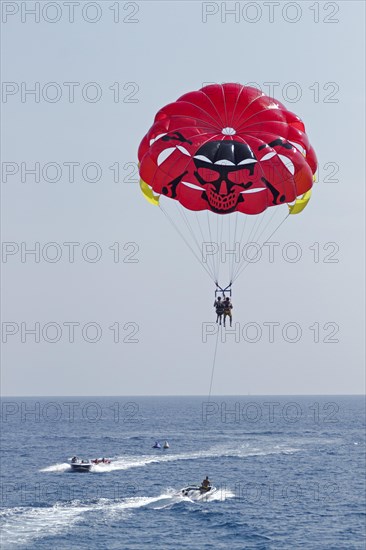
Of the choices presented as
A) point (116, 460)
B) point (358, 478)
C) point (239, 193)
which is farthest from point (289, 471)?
point (239, 193)

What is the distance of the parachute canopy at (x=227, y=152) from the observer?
34469mm

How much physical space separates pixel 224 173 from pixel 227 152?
1097 millimetres

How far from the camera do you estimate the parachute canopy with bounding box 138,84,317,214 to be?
34469 millimetres

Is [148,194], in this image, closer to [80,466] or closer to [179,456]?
A: [80,466]

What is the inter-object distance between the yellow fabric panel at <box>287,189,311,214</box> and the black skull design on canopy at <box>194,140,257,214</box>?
2.22m

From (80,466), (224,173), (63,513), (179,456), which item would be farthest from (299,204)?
(179,456)

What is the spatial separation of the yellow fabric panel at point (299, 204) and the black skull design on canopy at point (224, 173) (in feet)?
7.29

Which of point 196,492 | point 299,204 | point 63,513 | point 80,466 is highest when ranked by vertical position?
point 299,204

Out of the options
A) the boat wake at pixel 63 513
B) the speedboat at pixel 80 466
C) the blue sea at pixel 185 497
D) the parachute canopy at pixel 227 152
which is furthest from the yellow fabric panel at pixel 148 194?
the speedboat at pixel 80 466

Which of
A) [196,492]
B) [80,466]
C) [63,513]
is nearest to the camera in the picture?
[63,513]

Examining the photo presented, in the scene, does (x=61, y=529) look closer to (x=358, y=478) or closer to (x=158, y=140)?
(x=158, y=140)

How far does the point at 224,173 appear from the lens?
3494 cm

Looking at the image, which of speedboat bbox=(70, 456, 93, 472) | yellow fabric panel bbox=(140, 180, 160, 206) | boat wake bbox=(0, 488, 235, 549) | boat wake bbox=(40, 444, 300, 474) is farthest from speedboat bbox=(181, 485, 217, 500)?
yellow fabric panel bbox=(140, 180, 160, 206)

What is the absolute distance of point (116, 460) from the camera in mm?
93000
